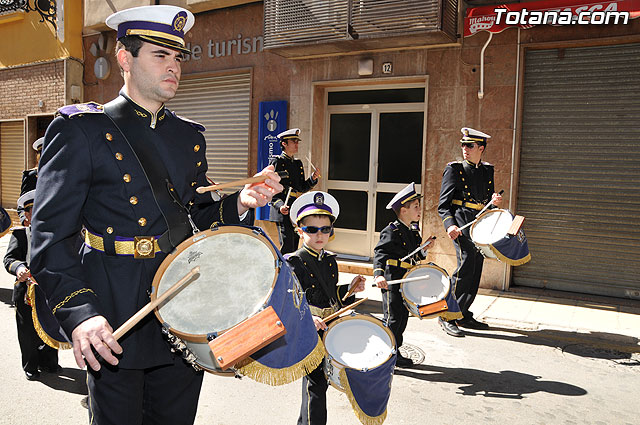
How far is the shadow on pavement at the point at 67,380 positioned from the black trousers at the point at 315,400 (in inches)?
86.0

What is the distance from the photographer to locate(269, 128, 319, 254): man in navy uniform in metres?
8.27

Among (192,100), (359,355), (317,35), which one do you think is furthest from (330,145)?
(359,355)

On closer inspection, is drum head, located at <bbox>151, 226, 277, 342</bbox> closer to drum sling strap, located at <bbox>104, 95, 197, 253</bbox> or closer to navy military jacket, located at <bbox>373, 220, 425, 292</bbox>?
drum sling strap, located at <bbox>104, 95, 197, 253</bbox>

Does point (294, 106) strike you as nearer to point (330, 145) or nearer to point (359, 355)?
point (330, 145)

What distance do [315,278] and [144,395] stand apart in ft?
5.34

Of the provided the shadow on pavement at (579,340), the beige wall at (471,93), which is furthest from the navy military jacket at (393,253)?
the beige wall at (471,93)

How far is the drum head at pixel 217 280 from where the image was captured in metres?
2.02

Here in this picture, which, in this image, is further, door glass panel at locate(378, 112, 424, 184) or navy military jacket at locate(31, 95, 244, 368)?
door glass panel at locate(378, 112, 424, 184)

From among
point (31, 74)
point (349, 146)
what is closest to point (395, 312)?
point (349, 146)

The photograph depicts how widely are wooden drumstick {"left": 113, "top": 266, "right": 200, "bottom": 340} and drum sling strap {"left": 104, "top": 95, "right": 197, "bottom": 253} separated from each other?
0.25m

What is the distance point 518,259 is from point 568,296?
115 inches

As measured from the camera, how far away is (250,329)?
1.91 metres

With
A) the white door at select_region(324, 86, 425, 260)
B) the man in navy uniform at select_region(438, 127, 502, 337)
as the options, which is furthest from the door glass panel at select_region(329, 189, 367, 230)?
the man in navy uniform at select_region(438, 127, 502, 337)

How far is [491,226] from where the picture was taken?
587 centimetres
